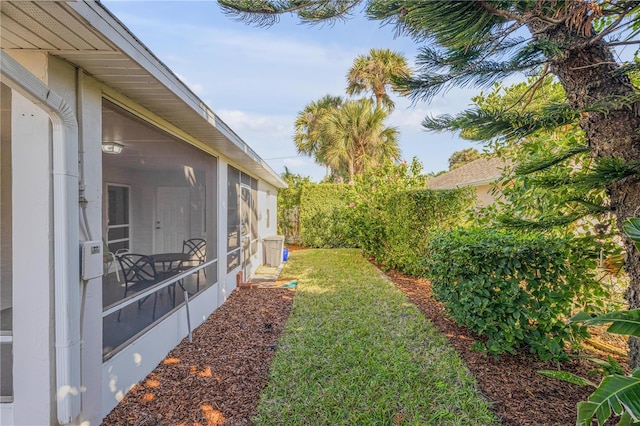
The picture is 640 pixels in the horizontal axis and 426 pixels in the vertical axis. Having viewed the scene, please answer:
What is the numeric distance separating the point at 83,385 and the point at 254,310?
11.1 feet

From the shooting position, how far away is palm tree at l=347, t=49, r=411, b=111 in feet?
55.8

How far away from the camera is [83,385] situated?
2.44m

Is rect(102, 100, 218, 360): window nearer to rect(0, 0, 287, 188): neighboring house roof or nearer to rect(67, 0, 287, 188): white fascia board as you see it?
rect(0, 0, 287, 188): neighboring house roof

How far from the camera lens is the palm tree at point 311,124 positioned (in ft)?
66.7

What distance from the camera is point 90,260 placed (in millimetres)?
2477

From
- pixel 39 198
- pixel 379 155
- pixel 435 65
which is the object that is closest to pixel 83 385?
pixel 39 198

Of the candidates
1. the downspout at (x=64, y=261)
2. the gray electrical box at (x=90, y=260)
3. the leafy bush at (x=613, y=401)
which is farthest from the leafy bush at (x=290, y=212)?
the leafy bush at (x=613, y=401)

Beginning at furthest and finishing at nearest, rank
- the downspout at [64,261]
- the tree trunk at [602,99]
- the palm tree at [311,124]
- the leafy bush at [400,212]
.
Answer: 1. the palm tree at [311,124]
2. the leafy bush at [400,212]
3. the tree trunk at [602,99]
4. the downspout at [64,261]

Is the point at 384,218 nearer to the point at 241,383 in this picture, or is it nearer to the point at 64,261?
the point at 241,383

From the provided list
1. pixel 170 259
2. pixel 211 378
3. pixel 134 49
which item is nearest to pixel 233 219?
pixel 170 259

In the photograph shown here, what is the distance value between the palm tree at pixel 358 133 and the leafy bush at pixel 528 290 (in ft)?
39.8

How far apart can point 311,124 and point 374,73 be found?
5448mm

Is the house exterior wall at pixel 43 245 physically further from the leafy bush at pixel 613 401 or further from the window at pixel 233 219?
the window at pixel 233 219

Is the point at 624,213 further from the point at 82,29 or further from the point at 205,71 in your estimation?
the point at 205,71
